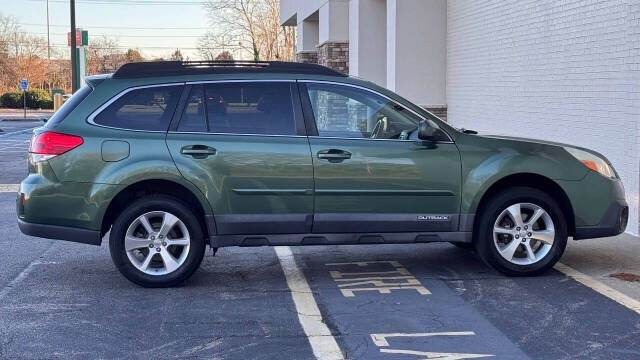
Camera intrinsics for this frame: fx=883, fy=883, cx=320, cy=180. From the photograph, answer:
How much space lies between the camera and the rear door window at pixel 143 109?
745 centimetres

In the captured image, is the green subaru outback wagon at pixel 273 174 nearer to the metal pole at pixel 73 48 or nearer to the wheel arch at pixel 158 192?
the wheel arch at pixel 158 192

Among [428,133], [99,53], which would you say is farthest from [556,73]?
[99,53]

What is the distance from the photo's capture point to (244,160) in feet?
24.2

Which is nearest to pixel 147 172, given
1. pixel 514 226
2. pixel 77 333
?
pixel 77 333

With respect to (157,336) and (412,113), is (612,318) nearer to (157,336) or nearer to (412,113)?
(412,113)

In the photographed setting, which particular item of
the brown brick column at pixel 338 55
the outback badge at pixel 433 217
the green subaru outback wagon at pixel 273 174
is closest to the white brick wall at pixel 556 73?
the green subaru outback wagon at pixel 273 174

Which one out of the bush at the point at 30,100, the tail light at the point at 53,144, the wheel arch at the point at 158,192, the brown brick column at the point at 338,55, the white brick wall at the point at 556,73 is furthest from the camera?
the bush at the point at 30,100

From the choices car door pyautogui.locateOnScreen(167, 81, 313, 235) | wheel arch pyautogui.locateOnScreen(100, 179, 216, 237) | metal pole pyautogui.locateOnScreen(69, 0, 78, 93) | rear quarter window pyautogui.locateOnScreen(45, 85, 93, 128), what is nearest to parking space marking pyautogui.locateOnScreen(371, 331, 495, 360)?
car door pyautogui.locateOnScreen(167, 81, 313, 235)

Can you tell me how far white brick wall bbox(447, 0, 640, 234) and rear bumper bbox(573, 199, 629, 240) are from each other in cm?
197

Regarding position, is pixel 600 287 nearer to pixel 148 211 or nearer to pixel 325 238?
pixel 325 238

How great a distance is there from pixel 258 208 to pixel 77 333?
1927 mm

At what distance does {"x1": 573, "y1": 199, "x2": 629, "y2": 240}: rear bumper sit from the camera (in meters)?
7.89

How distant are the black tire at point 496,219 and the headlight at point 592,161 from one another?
0.48 m

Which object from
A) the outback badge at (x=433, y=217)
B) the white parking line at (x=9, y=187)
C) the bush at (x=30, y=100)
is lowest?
the white parking line at (x=9, y=187)
